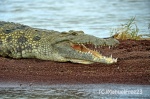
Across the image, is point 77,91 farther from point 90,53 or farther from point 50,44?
point 50,44

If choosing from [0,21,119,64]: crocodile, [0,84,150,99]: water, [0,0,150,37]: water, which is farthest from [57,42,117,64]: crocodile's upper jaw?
[0,0,150,37]: water

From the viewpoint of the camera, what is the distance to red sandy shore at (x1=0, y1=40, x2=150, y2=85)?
10.4m

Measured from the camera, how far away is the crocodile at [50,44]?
1140cm

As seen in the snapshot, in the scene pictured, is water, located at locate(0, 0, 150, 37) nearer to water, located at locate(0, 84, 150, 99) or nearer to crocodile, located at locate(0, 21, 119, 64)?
crocodile, located at locate(0, 21, 119, 64)

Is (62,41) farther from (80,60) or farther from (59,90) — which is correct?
(59,90)

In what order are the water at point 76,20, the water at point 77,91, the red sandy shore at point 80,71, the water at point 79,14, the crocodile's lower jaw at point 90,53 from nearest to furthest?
the water at point 77,91
the water at point 76,20
the red sandy shore at point 80,71
the crocodile's lower jaw at point 90,53
the water at point 79,14

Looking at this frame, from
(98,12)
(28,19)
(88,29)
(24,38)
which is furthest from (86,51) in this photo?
(98,12)

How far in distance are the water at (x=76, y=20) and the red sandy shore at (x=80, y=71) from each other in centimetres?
28

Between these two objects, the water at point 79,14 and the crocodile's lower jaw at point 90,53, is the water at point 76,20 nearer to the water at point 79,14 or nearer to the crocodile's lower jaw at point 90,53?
the water at point 79,14

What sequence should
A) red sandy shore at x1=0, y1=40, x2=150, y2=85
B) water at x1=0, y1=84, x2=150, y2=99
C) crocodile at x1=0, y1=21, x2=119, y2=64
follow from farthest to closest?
crocodile at x1=0, y1=21, x2=119, y2=64 → red sandy shore at x1=0, y1=40, x2=150, y2=85 → water at x1=0, y1=84, x2=150, y2=99

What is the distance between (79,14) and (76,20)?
2274 millimetres

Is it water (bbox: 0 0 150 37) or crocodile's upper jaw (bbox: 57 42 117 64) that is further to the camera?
water (bbox: 0 0 150 37)

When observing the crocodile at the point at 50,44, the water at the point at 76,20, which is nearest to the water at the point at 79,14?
the water at the point at 76,20

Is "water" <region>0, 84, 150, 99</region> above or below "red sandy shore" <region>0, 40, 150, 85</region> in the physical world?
below
